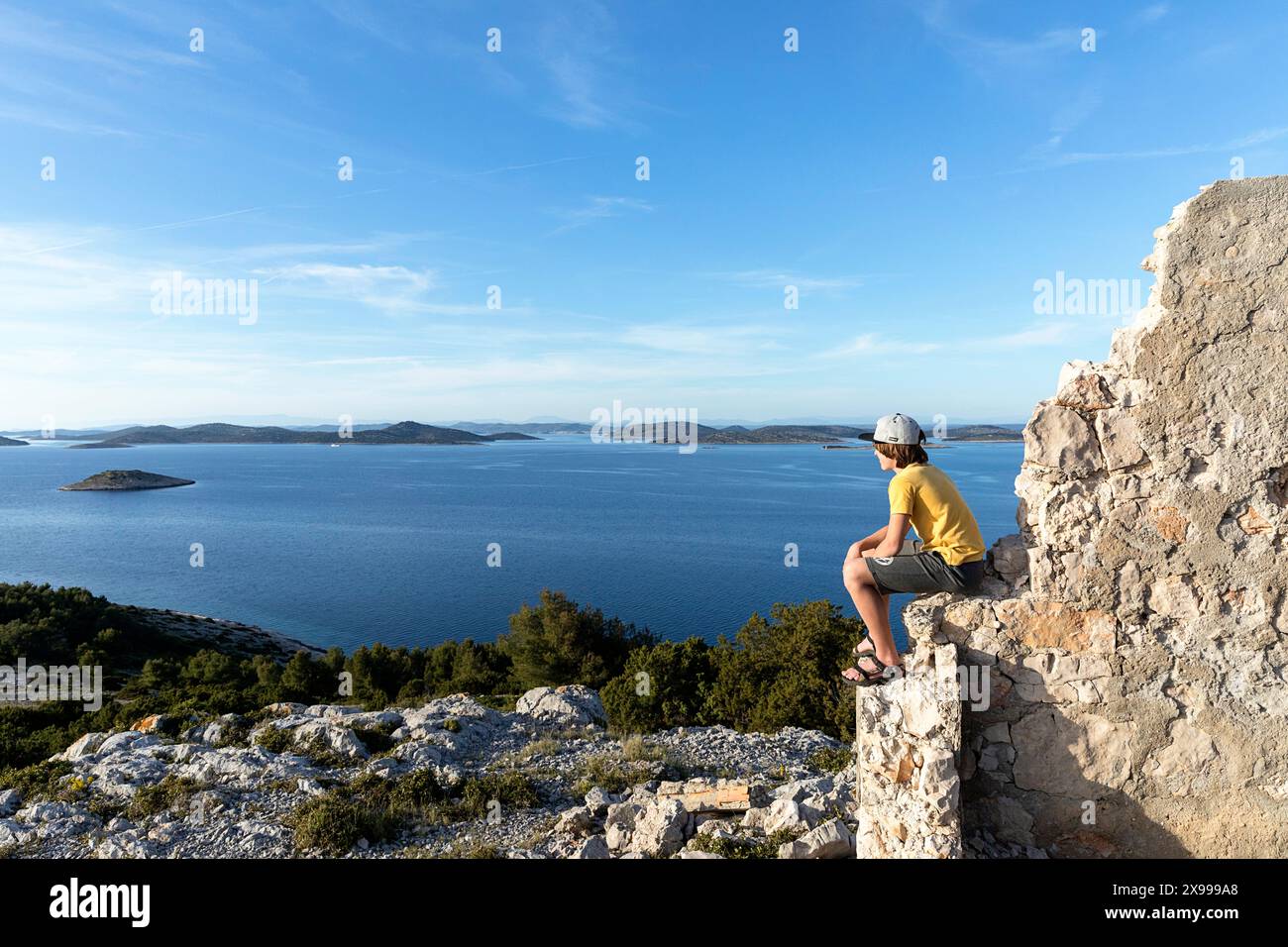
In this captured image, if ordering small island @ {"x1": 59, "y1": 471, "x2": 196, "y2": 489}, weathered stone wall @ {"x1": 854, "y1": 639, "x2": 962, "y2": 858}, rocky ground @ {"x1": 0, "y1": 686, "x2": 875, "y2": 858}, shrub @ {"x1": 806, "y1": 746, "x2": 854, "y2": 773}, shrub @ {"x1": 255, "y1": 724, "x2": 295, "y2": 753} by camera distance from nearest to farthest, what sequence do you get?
1. weathered stone wall @ {"x1": 854, "y1": 639, "x2": 962, "y2": 858}
2. rocky ground @ {"x1": 0, "y1": 686, "x2": 875, "y2": 858}
3. shrub @ {"x1": 806, "y1": 746, "x2": 854, "y2": 773}
4. shrub @ {"x1": 255, "y1": 724, "x2": 295, "y2": 753}
5. small island @ {"x1": 59, "y1": 471, "x2": 196, "y2": 489}

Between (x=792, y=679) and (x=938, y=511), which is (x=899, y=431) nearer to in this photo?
(x=938, y=511)

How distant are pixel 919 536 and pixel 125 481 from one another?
141 meters

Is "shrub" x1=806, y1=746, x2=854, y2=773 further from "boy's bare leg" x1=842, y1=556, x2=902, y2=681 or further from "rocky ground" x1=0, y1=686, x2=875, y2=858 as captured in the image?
"boy's bare leg" x1=842, y1=556, x2=902, y2=681

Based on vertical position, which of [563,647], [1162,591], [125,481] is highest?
[1162,591]

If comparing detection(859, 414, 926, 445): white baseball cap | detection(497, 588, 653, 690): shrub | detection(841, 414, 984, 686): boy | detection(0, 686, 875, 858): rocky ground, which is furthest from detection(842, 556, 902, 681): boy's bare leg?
detection(497, 588, 653, 690): shrub

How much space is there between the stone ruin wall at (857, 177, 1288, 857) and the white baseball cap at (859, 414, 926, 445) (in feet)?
2.25

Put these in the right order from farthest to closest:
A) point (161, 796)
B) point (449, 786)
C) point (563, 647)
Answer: point (563, 647) → point (449, 786) → point (161, 796)

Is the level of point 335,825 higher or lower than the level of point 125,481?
higher

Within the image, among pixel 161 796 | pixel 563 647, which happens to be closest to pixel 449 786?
pixel 161 796

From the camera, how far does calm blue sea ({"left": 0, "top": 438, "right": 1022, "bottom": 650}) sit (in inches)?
1779

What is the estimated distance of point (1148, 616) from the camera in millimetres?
4324
